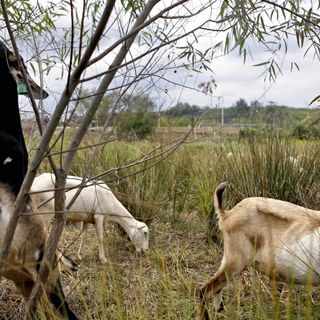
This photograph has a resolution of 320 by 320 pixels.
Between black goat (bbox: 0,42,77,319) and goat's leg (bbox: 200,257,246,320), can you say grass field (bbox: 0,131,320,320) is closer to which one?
goat's leg (bbox: 200,257,246,320)

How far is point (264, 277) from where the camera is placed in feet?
15.6

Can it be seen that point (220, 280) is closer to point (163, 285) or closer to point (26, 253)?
point (163, 285)

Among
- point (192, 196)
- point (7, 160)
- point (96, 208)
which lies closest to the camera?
point (7, 160)

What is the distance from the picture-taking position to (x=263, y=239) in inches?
173

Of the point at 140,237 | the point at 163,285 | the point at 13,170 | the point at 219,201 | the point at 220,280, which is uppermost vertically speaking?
the point at 13,170

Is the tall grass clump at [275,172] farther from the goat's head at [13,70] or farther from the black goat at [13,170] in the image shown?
the goat's head at [13,70]

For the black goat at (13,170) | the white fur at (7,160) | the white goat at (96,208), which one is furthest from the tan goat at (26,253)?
the white goat at (96,208)

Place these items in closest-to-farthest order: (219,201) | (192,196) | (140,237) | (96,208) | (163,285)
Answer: (163,285)
(219,201)
(140,237)
(96,208)
(192,196)

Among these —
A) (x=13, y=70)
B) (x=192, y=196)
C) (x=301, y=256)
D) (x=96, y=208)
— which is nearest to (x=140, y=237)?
(x=96, y=208)

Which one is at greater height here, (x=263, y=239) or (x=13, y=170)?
(x=13, y=170)

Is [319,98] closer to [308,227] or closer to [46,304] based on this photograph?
[308,227]

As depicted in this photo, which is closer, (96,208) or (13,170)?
(13,170)

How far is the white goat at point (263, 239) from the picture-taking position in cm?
415

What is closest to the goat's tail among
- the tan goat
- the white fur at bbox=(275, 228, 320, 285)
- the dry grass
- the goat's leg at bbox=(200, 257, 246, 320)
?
the goat's leg at bbox=(200, 257, 246, 320)
